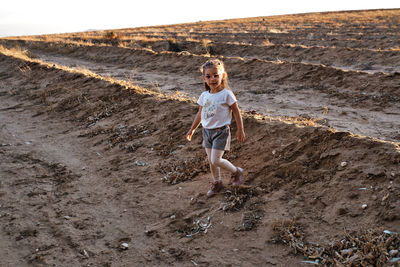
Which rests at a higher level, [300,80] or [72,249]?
[300,80]

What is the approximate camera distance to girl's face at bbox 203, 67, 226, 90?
3354 millimetres

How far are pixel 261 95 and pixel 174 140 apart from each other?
386cm

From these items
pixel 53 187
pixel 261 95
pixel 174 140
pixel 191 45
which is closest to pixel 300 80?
pixel 261 95

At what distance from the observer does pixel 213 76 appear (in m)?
3.38

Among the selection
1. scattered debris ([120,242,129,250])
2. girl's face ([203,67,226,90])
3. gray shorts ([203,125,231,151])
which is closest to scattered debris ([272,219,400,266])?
gray shorts ([203,125,231,151])

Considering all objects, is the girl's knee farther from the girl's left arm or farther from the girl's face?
the girl's face

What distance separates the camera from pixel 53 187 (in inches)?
179

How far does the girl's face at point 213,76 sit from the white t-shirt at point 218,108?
0.11m

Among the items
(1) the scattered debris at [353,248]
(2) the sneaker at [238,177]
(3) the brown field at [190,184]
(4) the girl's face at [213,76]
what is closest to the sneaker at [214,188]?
(3) the brown field at [190,184]

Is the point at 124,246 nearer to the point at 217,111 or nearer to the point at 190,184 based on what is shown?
the point at 190,184

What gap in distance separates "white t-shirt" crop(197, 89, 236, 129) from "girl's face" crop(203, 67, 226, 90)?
0.35 feet

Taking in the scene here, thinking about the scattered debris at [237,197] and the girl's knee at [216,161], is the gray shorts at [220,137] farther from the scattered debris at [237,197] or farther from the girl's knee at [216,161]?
the scattered debris at [237,197]

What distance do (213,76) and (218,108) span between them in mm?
333

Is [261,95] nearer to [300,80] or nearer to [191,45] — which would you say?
[300,80]
